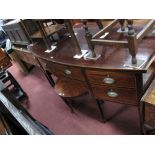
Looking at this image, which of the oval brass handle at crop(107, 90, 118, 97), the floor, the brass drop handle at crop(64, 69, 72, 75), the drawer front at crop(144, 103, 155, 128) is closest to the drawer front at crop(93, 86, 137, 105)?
the oval brass handle at crop(107, 90, 118, 97)

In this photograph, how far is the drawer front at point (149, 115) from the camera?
1095mm

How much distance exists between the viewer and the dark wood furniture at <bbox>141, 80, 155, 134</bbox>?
1.07m

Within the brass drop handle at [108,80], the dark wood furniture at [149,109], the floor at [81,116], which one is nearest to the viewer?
the dark wood furniture at [149,109]

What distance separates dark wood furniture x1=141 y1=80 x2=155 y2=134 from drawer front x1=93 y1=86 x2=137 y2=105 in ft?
0.32

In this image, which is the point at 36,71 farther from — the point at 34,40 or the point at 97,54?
the point at 97,54

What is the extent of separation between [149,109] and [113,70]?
332 millimetres

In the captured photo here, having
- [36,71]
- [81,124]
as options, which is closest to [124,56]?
[81,124]

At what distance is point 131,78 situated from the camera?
1.10 metres

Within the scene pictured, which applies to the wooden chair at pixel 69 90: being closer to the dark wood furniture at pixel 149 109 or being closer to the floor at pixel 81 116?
the floor at pixel 81 116

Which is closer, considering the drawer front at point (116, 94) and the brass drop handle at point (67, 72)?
the drawer front at point (116, 94)

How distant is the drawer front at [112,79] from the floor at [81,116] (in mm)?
631

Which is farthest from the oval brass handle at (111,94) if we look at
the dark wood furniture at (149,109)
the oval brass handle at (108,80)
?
the dark wood furniture at (149,109)

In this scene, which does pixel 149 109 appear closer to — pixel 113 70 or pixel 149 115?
pixel 149 115
